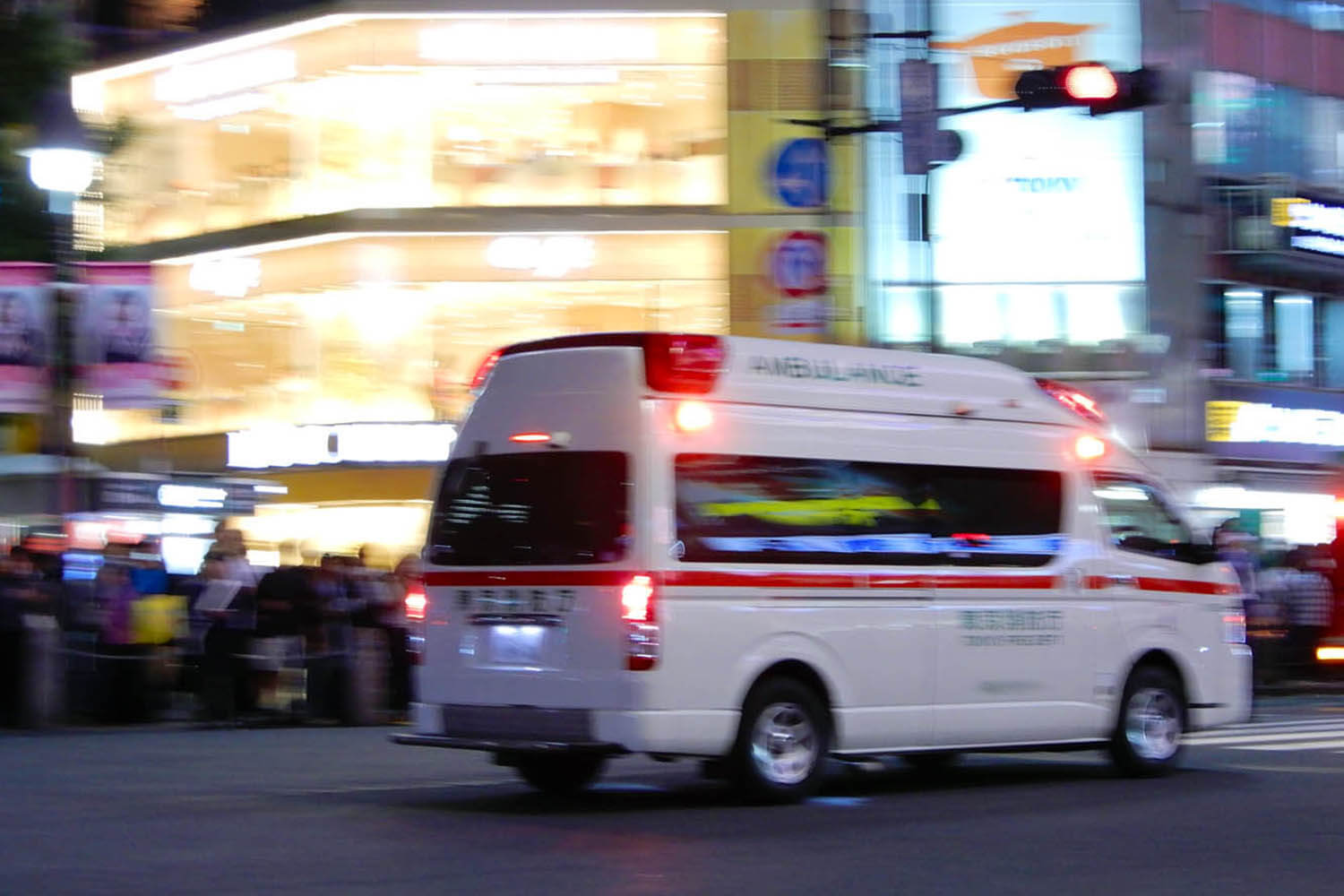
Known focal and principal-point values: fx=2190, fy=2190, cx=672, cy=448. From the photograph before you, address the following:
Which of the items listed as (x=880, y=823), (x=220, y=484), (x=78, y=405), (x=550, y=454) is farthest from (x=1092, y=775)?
(x=78, y=405)

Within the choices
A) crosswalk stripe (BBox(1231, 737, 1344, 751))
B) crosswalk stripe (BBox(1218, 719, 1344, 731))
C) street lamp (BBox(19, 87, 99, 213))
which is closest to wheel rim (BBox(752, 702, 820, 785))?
crosswalk stripe (BBox(1231, 737, 1344, 751))

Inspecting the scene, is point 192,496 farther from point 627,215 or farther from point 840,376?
point 840,376

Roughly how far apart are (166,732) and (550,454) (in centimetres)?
858

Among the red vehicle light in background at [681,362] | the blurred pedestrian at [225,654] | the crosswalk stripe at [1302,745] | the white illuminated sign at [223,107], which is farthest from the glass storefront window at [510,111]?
the red vehicle light in background at [681,362]

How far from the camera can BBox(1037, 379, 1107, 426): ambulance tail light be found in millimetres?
14359

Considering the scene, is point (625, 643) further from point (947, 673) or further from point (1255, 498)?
point (1255, 498)

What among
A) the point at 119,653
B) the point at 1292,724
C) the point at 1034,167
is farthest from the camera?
→ the point at 1034,167

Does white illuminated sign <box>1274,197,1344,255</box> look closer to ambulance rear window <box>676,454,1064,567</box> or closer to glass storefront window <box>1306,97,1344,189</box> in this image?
glass storefront window <box>1306,97,1344,189</box>

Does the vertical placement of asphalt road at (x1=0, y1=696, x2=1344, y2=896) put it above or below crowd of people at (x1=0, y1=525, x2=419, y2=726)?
below

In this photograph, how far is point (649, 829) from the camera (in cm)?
1130

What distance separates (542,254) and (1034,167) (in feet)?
26.1

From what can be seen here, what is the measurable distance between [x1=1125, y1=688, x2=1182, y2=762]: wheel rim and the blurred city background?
13.4 metres

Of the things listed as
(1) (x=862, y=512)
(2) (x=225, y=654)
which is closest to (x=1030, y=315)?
(2) (x=225, y=654)

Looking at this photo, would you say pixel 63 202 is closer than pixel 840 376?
No
